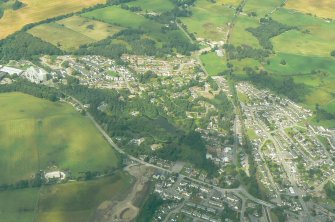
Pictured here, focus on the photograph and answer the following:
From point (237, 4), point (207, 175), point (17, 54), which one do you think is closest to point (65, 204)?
point (207, 175)

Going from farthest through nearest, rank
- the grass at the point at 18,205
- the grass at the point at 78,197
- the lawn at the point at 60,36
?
the lawn at the point at 60,36
the grass at the point at 78,197
the grass at the point at 18,205

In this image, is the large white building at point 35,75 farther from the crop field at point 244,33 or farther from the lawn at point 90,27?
the crop field at point 244,33

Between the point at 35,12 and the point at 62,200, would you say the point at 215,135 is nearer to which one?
the point at 62,200

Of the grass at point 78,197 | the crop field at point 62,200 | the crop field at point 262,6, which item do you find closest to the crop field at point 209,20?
the crop field at point 262,6

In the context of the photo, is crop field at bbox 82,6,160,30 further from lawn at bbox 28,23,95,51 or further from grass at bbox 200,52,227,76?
grass at bbox 200,52,227,76

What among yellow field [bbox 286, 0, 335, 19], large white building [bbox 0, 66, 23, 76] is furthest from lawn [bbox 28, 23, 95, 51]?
yellow field [bbox 286, 0, 335, 19]
